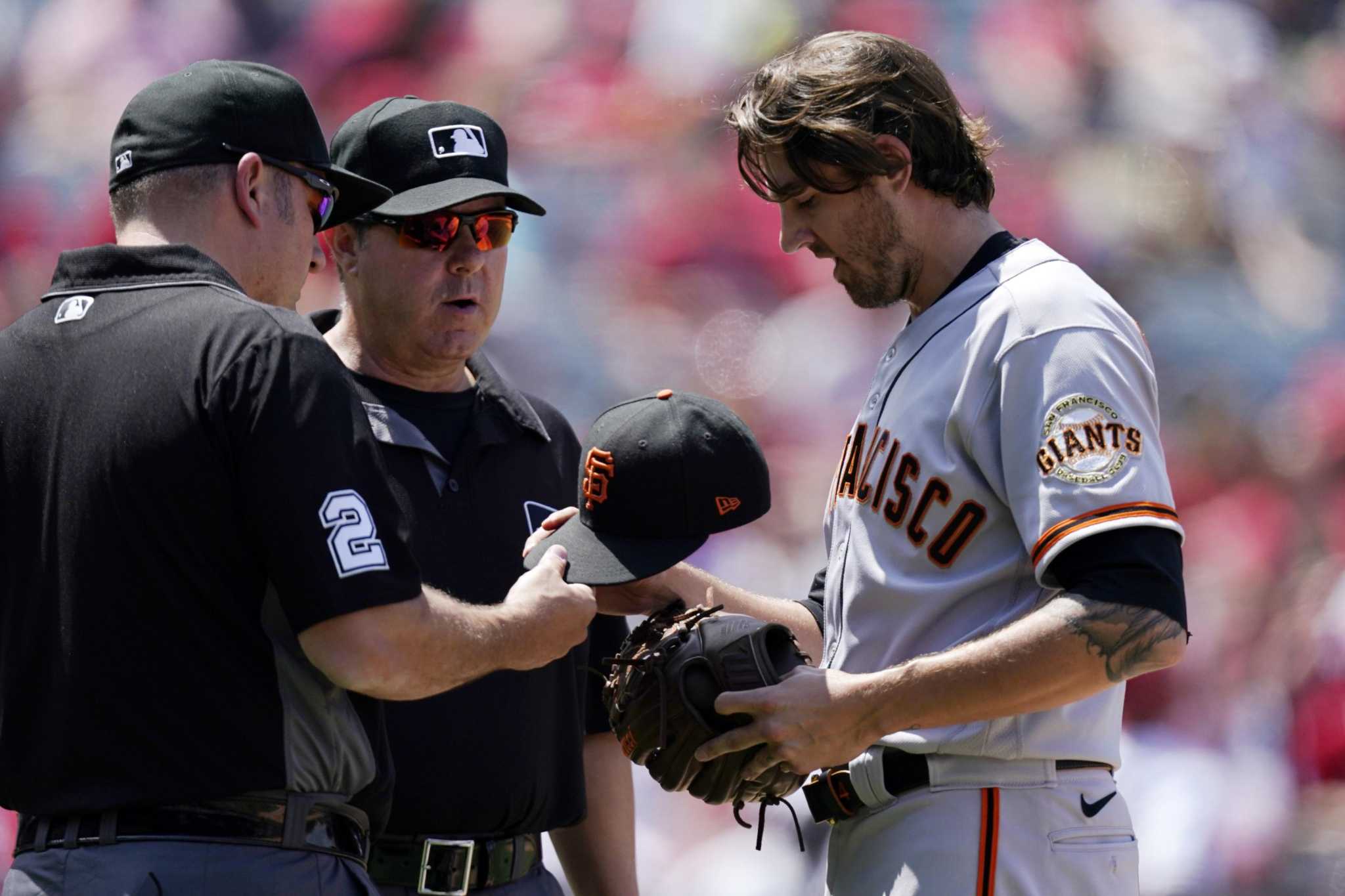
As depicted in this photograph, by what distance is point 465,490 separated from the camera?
9.36ft

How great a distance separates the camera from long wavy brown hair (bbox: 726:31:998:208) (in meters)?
2.34

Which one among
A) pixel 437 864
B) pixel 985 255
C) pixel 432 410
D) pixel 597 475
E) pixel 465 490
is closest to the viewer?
pixel 985 255

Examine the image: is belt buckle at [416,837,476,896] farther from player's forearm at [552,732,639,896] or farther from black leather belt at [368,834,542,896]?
player's forearm at [552,732,639,896]

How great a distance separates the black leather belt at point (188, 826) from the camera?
1995 mm

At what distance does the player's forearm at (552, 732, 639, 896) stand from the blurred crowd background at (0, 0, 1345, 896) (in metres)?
1.21

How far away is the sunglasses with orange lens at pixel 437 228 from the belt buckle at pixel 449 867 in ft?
3.89

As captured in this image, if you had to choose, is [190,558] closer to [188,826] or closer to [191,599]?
[191,599]

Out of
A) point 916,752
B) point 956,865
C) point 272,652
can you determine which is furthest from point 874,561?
point 272,652

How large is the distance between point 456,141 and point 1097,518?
1.69m

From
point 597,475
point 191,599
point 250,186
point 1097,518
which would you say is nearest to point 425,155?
point 250,186

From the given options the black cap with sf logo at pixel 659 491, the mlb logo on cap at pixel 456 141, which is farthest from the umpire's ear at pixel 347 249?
the black cap with sf logo at pixel 659 491

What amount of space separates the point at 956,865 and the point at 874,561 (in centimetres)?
46

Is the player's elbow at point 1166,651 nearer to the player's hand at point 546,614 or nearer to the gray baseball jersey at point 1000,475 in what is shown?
the gray baseball jersey at point 1000,475

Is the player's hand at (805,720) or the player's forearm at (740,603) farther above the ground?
the player's forearm at (740,603)
